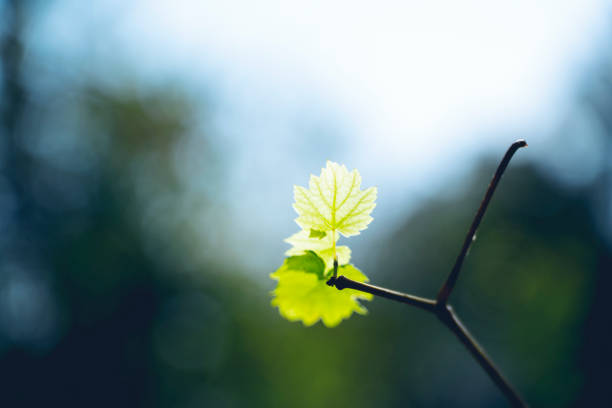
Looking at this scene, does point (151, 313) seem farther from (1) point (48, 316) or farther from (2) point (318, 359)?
(2) point (318, 359)

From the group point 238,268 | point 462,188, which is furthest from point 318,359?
point 462,188

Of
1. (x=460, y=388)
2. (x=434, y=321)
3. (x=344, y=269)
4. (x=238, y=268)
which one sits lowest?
(x=460, y=388)

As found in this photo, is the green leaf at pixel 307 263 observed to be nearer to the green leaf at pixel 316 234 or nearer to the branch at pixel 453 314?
the green leaf at pixel 316 234

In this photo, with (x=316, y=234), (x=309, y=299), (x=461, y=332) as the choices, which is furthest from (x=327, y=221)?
(x=461, y=332)

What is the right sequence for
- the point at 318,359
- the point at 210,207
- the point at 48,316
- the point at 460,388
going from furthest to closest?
the point at 460,388
the point at 318,359
the point at 210,207
the point at 48,316

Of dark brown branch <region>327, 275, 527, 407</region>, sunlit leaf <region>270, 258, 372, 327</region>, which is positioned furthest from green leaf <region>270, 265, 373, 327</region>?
dark brown branch <region>327, 275, 527, 407</region>

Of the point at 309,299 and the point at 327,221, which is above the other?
the point at 327,221

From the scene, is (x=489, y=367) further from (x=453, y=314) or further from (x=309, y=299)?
(x=309, y=299)
